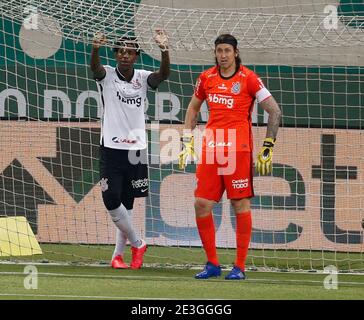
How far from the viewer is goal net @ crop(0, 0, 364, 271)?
43.3 ft

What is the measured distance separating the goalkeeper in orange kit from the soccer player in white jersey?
3.11 ft

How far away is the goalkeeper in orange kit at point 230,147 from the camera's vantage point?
10266 mm

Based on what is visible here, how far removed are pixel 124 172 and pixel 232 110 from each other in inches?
57.3

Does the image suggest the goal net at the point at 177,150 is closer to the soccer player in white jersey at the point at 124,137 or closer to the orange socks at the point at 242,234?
the soccer player in white jersey at the point at 124,137

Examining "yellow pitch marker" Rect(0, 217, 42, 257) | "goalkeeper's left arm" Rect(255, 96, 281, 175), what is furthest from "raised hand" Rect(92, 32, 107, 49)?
"yellow pitch marker" Rect(0, 217, 42, 257)

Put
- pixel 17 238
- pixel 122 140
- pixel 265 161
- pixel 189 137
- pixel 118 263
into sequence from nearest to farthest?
pixel 265 161 → pixel 189 137 → pixel 122 140 → pixel 118 263 → pixel 17 238

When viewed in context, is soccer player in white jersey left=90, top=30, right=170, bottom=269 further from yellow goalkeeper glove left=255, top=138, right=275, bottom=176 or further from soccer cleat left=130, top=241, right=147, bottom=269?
yellow goalkeeper glove left=255, top=138, right=275, bottom=176

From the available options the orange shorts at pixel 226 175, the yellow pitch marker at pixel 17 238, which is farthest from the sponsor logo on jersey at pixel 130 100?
the yellow pitch marker at pixel 17 238

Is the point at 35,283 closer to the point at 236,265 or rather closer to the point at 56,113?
the point at 236,265

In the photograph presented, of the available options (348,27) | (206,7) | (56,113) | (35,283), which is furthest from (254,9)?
(35,283)

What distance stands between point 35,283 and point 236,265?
187cm

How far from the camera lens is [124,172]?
36.8ft

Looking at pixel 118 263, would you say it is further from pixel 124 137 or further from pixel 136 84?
pixel 136 84

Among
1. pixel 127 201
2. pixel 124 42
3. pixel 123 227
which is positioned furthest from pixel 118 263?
pixel 124 42
